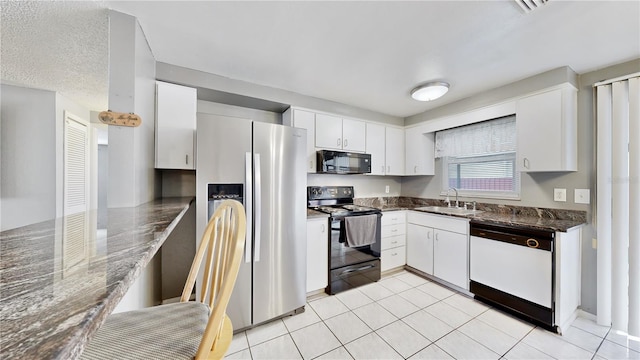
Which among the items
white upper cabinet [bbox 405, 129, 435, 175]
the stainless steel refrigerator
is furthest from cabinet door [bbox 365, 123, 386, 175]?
the stainless steel refrigerator

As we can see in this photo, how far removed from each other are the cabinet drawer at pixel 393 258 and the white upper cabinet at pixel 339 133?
1.39 metres

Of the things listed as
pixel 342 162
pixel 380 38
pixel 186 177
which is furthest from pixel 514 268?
pixel 186 177

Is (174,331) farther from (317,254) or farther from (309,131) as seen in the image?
(309,131)

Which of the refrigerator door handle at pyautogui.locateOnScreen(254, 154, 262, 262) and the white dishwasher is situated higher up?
the refrigerator door handle at pyautogui.locateOnScreen(254, 154, 262, 262)

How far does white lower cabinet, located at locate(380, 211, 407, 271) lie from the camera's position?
2.83 metres

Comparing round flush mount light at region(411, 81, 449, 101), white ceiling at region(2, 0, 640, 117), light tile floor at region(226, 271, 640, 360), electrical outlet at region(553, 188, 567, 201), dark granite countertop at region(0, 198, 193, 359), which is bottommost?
light tile floor at region(226, 271, 640, 360)

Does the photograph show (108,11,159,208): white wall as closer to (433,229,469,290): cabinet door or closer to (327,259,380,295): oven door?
(327,259,380,295): oven door

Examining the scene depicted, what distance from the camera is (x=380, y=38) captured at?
1.63m

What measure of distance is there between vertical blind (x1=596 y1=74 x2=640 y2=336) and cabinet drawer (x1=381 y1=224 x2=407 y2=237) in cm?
167

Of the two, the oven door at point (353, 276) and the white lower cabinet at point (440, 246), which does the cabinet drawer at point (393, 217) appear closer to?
the white lower cabinet at point (440, 246)

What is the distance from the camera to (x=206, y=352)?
1.98ft

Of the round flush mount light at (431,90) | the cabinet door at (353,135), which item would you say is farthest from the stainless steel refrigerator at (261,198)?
the round flush mount light at (431,90)

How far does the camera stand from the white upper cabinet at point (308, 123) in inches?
102

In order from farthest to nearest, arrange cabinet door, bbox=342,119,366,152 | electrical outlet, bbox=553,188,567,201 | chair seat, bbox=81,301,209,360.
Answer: cabinet door, bbox=342,119,366,152 < electrical outlet, bbox=553,188,567,201 < chair seat, bbox=81,301,209,360
